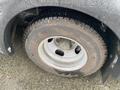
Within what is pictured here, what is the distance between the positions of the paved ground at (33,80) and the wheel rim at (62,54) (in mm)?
210

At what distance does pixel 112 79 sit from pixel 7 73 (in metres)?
1.05

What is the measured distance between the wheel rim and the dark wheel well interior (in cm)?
28

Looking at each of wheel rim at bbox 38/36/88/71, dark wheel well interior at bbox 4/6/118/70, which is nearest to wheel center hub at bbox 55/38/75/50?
wheel rim at bbox 38/36/88/71

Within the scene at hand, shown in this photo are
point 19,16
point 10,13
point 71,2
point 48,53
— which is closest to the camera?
point 71,2

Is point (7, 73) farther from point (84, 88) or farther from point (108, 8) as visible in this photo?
point (108, 8)

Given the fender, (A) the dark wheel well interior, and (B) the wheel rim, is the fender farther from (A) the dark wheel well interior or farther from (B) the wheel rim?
(B) the wheel rim

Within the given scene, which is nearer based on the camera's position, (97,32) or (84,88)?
(97,32)

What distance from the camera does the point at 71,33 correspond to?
232 centimetres

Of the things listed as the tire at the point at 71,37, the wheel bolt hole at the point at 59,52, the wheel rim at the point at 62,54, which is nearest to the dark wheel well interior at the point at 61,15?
the tire at the point at 71,37

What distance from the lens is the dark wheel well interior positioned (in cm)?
229

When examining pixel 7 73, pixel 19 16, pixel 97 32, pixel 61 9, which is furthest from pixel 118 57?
pixel 7 73

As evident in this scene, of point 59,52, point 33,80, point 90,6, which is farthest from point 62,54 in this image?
point 90,6

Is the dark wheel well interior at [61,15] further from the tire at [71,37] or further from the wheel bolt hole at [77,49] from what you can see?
the wheel bolt hole at [77,49]

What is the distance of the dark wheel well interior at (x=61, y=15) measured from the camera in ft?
7.50
